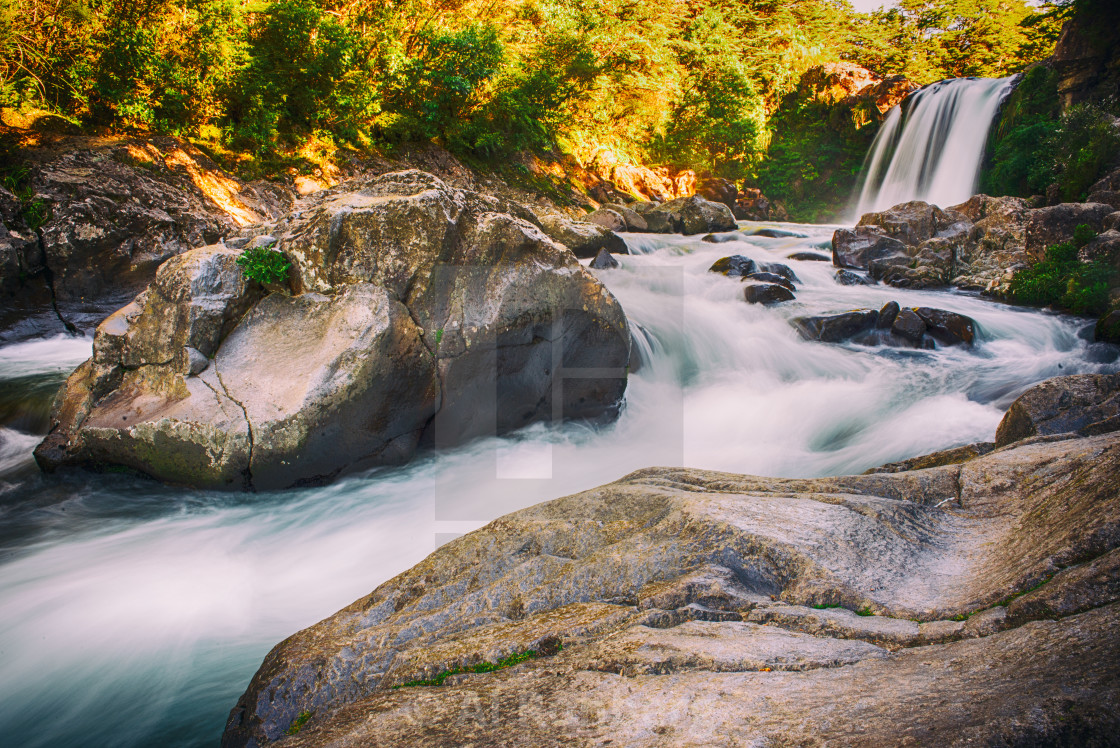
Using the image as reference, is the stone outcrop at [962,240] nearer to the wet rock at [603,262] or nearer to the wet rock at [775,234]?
the wet rock at [775,234]

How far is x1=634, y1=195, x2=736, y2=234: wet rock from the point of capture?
18.3 m

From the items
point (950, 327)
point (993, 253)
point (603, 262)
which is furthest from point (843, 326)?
point (993, 253)

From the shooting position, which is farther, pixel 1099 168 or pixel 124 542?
pixel 1099 168

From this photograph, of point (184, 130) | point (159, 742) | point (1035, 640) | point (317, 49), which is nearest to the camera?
point (1035, 640)

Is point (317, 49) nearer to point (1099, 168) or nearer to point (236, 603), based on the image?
point (236, 603)

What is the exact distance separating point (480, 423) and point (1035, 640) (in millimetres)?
5208

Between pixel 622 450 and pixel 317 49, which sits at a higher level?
pixel 317 49

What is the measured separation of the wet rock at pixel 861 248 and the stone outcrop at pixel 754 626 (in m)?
12.3

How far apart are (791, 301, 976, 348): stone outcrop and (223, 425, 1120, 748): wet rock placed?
6.76 meters

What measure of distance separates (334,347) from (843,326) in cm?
826

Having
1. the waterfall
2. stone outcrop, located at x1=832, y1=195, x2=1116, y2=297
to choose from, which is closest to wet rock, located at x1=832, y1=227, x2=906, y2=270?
stone outcrop, located at x1=832, y1=195, x2=1116, y2=297

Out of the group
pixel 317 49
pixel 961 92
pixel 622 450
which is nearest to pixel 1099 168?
pixel 961 92

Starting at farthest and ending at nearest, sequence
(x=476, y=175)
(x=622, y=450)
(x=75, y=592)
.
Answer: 1. (x=476, y=175)
2. (x=622, y=450)
3. (x=75, y=592)

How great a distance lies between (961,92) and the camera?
21.6 m
